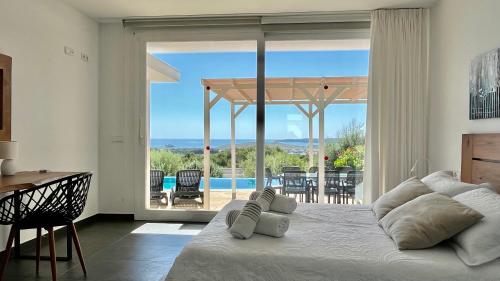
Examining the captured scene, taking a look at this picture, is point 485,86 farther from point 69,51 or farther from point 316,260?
point 69,51

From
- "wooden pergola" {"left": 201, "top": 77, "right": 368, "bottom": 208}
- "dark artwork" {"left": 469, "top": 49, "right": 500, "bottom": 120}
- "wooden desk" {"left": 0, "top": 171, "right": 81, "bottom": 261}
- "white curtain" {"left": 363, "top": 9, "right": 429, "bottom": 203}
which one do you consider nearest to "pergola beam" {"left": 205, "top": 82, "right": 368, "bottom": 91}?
"wooden pergola" {"left": 201, "top": 77, "right": 368, "bottom": 208}

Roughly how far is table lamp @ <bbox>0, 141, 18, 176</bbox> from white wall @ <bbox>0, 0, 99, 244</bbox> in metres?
0.37

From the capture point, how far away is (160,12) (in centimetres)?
440

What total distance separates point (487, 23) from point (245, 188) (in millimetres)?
3251

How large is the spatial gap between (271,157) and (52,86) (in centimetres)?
271

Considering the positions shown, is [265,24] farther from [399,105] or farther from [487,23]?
[487,23]

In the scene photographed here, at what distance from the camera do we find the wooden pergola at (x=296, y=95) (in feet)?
15.1

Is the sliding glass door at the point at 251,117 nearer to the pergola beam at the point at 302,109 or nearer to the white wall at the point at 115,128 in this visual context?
the pergola beam at the point at 302,109

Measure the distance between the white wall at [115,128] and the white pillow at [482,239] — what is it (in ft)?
13.2

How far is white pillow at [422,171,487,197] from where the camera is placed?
8.01 feet

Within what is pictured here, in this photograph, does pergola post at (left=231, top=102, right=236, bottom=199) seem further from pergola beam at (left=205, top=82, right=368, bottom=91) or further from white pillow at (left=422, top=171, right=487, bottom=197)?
white pillow at (left=422, top=171, right=487, bottom=197)

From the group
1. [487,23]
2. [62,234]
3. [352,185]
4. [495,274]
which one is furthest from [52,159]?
[487,23]

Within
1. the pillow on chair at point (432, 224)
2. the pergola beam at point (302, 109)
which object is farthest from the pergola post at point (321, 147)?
the pillow on chair at point (432, 224)

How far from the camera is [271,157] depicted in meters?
4.77
